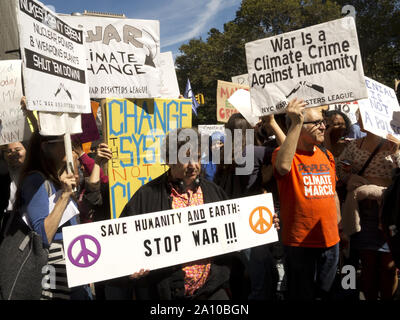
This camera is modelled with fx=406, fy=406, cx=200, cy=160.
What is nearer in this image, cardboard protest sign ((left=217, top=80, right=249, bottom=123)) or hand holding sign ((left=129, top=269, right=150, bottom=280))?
hand holding sign ((left=129, top=269, right=150, bottom=280))

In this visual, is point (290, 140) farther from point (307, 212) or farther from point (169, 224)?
point (169, 224)

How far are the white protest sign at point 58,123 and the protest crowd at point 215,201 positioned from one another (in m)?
0.02

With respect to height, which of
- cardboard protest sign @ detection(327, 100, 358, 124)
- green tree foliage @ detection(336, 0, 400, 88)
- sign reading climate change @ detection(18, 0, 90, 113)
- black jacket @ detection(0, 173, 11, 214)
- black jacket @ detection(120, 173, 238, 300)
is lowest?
black jacket @ detection(120, 173, 238, 300)

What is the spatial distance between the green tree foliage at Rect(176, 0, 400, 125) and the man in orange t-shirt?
24.1 meters

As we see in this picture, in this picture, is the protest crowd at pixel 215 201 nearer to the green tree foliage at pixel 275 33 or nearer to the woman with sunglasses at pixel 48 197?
the woman with sunglasses at pixel 48 197

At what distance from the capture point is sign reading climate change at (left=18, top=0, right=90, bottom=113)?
105 inches

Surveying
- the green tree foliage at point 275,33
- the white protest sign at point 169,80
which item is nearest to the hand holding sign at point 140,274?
the white protest sign at point 169,80

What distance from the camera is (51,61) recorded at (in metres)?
2.88

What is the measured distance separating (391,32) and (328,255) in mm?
28476

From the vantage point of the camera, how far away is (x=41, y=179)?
2592 millimetres

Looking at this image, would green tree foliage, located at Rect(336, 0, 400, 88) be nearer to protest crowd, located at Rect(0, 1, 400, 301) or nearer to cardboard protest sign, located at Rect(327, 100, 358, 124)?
cardboard protest sign, located at Rect(327, 100, 358, 124)

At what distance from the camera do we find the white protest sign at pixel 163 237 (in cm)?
234

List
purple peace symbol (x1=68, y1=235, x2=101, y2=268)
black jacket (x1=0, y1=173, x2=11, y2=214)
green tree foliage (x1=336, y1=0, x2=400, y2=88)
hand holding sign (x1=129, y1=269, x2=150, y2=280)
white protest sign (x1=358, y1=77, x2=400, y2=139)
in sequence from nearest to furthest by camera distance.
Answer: purple peace symbol (x1=68, y1=235, x2=101, y2=268)
hand holding sign (x1=129, y1=269, x2=150, y2=280)
black jacket (x1=0, y1=173, x2=11, y2=214)
white protest sign (x1=358, y1=77, x2=400, y2=139)
green tree foliage (x1=336, y1=0, x2=400, y2=88)

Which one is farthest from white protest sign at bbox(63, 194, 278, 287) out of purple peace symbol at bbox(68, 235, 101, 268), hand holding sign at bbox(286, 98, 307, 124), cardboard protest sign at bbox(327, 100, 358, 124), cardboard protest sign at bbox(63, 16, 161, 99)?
cardboard protest sign at bbox(327, 100, 358, 124)
